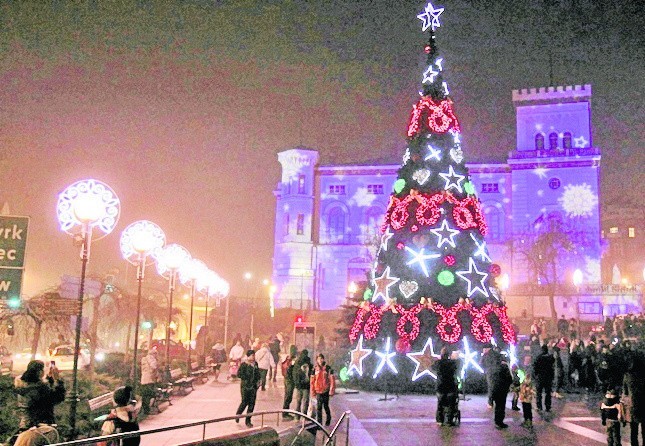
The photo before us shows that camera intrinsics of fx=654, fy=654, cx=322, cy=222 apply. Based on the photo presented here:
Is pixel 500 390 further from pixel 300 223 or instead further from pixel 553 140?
pixel 300 223

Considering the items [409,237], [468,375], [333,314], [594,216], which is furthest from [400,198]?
[594,216]

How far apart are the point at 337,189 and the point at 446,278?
4733cm

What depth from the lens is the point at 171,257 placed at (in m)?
22.6

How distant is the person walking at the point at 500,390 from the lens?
14469 millimetres

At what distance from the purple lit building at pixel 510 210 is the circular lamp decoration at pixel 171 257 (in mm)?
37174

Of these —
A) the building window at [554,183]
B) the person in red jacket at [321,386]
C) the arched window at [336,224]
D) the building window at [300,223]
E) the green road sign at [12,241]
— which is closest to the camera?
the green road sign at [12,241]

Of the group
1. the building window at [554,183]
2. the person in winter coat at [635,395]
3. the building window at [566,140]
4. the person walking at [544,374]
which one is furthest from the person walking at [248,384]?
the building window at [566,140]

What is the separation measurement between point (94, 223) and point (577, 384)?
1903 centimetres

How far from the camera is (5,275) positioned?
30.1ft

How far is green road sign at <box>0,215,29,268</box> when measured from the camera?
922 centimetres

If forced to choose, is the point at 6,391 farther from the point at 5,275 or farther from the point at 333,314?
the point at 333,314

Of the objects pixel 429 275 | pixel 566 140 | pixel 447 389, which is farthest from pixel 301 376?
pixel 566 140

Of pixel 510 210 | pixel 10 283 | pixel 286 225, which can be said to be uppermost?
pixel 510 210

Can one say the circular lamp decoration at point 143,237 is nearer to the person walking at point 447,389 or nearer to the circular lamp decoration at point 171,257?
the circular lamp decoration at point 171,257
